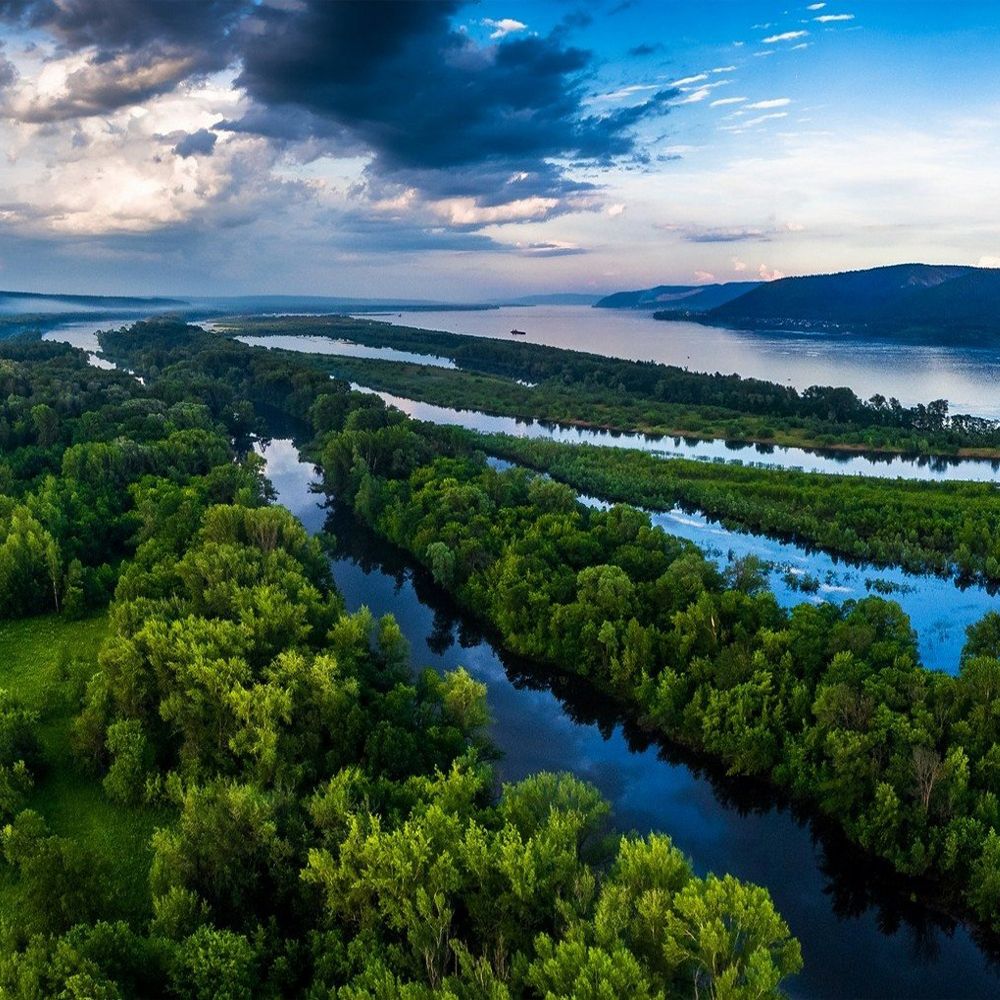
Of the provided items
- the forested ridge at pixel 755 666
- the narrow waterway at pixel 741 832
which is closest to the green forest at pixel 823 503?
the forested ridge at pixel 755 666

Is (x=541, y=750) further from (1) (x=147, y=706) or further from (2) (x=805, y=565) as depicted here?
(2) (x=805, y=565)

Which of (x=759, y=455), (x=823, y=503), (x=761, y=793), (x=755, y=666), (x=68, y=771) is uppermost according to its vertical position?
(x=759, y=455)

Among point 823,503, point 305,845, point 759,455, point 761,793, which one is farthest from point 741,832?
point 759,455

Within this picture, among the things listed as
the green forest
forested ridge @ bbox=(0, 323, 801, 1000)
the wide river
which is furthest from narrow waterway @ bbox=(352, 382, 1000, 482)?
forested ridge @ bbox=(0, 323, 801, 1000)

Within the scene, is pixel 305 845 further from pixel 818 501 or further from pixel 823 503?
pixel 818 501

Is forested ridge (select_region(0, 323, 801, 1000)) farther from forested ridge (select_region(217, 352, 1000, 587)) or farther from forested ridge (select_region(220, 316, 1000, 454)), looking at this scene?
forested ridge (select_region(220, 316, 1000, 454))

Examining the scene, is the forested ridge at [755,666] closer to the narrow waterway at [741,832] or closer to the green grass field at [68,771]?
the narrow waterway at [741,832]

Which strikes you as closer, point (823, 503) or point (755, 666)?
point (755, 666)

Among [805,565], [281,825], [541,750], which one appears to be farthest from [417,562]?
[281,825]
